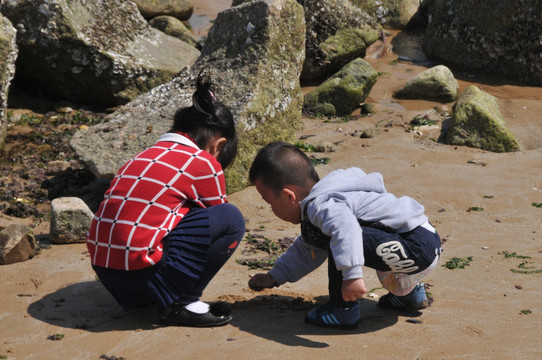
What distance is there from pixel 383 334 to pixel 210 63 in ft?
12.2

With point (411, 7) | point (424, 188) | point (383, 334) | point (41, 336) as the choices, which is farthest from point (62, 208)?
point (411, 7)

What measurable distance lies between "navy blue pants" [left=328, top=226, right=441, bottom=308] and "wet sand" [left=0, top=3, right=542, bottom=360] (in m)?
0.24

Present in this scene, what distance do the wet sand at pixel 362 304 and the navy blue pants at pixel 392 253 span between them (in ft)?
0.80

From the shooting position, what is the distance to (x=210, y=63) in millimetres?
6074

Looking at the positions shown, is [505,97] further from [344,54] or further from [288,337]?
[288,337]

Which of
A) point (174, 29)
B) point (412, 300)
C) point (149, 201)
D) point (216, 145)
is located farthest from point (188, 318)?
point (174, 29)

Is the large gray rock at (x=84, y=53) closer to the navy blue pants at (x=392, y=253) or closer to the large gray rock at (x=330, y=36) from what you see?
the large gray rock at (x=330, y=36)

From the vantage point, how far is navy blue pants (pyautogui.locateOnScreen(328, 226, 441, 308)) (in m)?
3.05

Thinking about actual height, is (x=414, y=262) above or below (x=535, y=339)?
above

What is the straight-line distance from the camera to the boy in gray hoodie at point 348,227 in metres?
2.91

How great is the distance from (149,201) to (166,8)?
32.0 ft

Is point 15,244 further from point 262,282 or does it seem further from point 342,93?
point 342,93

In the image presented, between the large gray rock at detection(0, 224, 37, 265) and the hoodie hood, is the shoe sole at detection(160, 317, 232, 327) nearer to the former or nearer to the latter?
the hoodie hood

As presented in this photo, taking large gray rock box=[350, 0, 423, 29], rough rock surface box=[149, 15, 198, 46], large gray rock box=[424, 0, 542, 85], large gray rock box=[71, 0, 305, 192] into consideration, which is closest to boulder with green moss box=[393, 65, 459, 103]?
large gray rock box=[424, 0, 542, 85]
